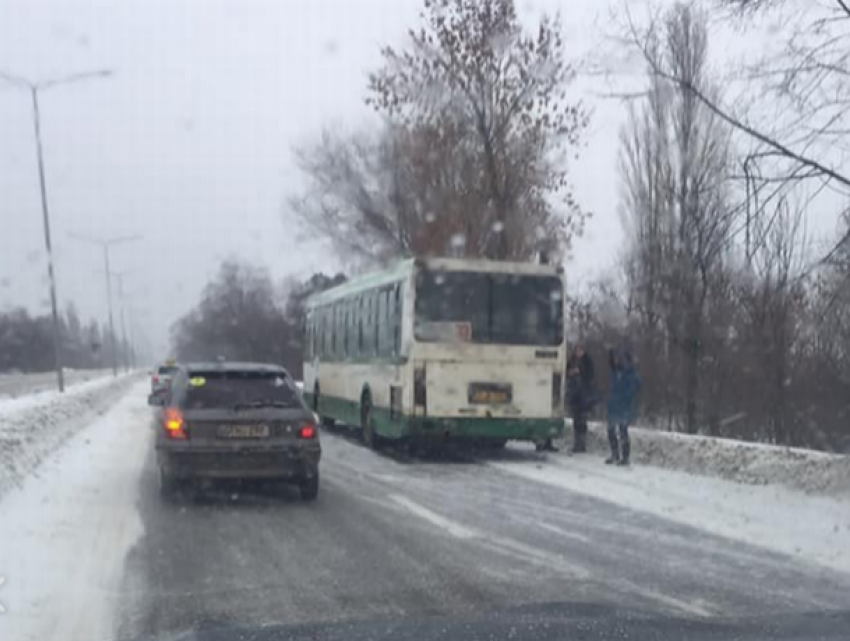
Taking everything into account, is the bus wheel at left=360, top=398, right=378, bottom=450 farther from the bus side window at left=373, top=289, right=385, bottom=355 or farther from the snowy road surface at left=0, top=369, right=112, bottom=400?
the snowy road surface at left=0, top=369, right=112, bottom=400

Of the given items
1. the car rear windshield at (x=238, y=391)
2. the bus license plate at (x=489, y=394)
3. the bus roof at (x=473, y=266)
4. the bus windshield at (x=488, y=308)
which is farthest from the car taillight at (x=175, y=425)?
the bus license plate at (x=489, y=394)

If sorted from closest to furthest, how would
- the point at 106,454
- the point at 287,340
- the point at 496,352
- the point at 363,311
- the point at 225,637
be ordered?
the point at 225,637, the point at 496,352, the point at 106,454, the point at 363,311, the point at 287,340

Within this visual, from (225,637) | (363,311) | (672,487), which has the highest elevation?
(363,311)

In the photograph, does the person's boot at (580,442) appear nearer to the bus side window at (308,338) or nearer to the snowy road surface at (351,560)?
the snowy road surface at (351,560)

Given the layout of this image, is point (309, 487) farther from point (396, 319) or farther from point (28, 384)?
point (28, 384)

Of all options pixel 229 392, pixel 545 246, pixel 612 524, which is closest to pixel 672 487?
pixel 612 524

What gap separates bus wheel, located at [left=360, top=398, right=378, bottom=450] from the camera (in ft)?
73.0

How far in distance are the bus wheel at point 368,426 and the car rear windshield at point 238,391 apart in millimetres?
8001

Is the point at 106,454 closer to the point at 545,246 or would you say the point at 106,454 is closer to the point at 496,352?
the point at 496,352

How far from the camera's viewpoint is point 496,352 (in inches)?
776

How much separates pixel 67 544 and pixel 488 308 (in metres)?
10.3

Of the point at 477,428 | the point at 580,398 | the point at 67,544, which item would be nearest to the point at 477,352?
the point at 477,428

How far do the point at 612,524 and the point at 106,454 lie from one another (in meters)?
11.9

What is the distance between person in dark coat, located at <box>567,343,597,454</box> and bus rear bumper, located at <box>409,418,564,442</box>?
44.5 inches
